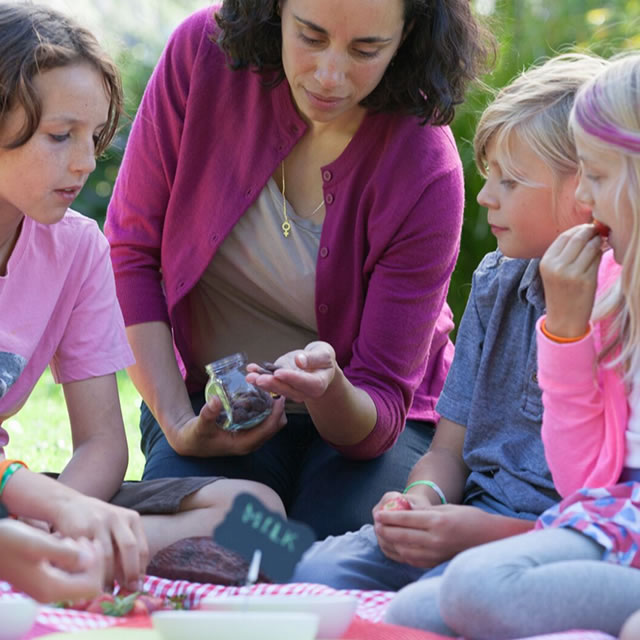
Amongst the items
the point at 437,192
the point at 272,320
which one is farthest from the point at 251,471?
the point at 437,192

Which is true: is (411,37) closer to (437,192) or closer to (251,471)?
(437,192)

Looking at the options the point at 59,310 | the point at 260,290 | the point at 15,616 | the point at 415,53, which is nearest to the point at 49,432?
the point at 260,290

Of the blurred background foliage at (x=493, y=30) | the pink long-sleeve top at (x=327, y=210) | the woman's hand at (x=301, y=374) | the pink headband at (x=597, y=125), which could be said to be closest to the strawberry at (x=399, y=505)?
the woman's hand at (x=301, y=374)

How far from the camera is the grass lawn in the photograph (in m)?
4.11

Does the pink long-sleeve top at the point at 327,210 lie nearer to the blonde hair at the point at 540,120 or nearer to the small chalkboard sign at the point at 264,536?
the blonde hair at the point at 540,120

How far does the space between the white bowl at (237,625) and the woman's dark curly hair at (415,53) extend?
151 centimetres

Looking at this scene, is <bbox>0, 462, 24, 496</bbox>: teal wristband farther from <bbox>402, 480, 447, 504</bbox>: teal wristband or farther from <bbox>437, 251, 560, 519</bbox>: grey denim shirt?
<bbox>437, 251, 560, 519</bbox>: grey denim shirt

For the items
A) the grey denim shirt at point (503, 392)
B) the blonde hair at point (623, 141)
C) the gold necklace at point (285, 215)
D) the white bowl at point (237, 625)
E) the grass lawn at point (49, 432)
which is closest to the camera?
the white bowl at point (237, 625)

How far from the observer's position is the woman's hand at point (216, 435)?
7.95ft

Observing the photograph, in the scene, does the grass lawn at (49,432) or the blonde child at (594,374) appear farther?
the grass lawn at (49,432)

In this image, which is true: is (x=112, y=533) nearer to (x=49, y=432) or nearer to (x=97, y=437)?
→ (x=97, y=437)

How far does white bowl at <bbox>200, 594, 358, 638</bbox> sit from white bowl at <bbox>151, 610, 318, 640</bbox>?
84 mm

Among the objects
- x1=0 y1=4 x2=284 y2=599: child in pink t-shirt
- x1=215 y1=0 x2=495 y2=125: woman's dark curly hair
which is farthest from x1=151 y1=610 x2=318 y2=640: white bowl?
x1=215 y1=0 x2=495 y2=125: woman's dark curly hair

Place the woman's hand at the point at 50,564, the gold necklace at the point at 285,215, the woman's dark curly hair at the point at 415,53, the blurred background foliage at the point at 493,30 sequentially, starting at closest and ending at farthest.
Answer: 1. the woman's hand at the point at 50,564
2. the woman's dark curly hair at the point at 415,53
3. the gold necklace at the point at 285,215
4. the blurred background foliage at the point at 493,30
